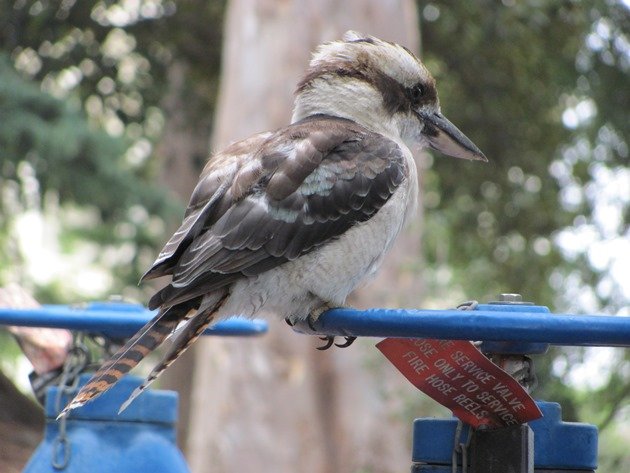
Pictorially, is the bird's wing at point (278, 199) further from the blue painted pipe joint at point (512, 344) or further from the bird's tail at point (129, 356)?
the blue painted pipe joint at point (512, 344)

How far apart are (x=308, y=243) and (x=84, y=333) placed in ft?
2.25

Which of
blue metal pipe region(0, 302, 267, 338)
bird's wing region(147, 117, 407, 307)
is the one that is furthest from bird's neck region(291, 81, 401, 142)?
blue metal pipe region(0, 302, 267, 338)

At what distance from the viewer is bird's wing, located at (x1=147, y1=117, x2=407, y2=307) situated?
2.97m

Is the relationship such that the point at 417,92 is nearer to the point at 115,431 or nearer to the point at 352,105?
the point at 352,105

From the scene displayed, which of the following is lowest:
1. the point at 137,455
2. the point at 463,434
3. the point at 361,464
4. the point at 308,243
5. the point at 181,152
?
Answer: the point at 361,464

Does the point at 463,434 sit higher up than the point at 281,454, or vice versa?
the point at 463,434

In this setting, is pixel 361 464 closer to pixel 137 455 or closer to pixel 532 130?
pixel 532 130

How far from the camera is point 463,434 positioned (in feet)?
7.57

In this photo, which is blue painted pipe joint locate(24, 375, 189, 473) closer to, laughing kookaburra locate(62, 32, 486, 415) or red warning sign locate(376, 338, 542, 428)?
laughing kookaburra locate(62, 32, 486, 415)

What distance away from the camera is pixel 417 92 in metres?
3.78

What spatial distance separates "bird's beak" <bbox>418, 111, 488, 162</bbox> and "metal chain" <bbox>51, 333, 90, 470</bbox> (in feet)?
4.31

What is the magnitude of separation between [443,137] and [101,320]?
4.60 feet

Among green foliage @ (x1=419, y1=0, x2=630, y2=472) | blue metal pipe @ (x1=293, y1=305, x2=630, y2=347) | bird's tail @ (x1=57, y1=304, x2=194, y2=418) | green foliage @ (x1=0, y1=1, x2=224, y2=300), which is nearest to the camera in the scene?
blue metal pipe @ (x1=293, y1=305, x2=630, y2=347)

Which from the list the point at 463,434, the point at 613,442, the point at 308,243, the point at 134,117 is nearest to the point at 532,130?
the point at 613,442
